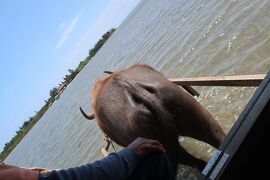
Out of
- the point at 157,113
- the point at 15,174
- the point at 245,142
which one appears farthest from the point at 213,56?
the point at 245,142

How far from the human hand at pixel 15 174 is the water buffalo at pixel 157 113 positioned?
5.53ft

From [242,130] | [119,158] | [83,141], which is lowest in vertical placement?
[83,141]

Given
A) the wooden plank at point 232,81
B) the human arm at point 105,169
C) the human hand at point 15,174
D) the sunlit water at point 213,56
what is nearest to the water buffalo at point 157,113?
the wooden plank at point 232,81

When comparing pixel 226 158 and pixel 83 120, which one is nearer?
pixel 226 158

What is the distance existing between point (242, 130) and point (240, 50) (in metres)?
6.09

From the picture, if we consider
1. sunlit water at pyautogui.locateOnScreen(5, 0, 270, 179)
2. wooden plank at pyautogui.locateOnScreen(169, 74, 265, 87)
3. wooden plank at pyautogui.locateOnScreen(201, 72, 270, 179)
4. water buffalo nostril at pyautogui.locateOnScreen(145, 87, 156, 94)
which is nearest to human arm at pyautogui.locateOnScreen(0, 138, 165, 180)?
wooden plank at pyautogui.locateOnScreen(201, 72, 270, 179)

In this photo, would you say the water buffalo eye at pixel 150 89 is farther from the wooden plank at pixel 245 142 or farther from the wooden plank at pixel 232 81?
the wooden plank at pixel 245 142

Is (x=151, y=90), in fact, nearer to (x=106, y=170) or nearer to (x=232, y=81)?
(x=232, y=81)

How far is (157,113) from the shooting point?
4.13 meters

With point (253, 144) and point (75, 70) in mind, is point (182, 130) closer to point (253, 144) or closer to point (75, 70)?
point (253, 144)

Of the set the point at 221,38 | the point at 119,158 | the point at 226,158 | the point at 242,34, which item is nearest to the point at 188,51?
the point at 221,38

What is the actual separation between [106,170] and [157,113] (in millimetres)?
1453

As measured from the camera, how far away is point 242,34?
350 inches

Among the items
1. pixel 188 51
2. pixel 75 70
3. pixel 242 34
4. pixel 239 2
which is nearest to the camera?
pixel 242 34
